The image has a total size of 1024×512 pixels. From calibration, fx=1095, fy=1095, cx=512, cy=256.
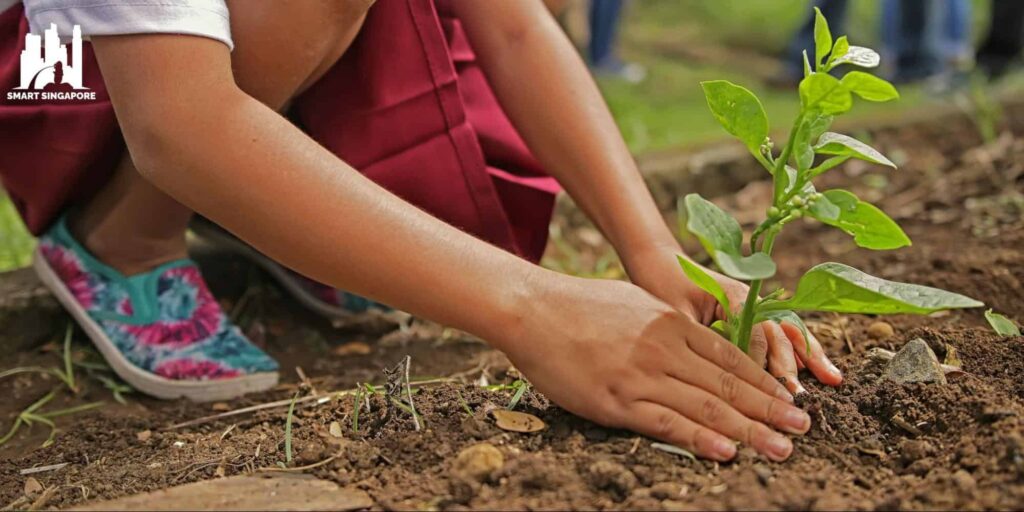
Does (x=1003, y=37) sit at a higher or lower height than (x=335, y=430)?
higher

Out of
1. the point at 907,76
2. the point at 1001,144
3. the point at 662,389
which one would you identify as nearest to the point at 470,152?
the point at 662,389

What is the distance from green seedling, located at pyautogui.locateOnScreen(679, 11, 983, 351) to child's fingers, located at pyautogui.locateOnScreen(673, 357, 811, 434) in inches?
3.7

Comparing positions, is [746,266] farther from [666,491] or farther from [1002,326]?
[1002,326]

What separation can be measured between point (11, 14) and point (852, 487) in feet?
4.76

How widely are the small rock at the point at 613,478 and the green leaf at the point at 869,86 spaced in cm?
47

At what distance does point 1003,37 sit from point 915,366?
11.1 feet

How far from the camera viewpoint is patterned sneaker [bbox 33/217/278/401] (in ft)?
6.20

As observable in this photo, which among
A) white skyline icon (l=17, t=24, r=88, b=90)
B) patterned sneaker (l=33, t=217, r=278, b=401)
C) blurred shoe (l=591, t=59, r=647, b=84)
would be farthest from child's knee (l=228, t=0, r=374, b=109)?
blurred shoe (l=591, t=59, r=647, b=84)

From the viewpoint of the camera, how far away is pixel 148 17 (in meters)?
1.26

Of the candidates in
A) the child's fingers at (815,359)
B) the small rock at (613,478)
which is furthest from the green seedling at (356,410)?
the child's fingers at (815,359)

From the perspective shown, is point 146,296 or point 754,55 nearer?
point 146,296

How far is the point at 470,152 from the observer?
73.5 inches

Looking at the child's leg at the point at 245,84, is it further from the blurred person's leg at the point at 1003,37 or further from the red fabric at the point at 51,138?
the blurred person's leg at the point at 1003,37

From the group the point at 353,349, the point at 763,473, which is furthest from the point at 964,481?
the point at 353,349
